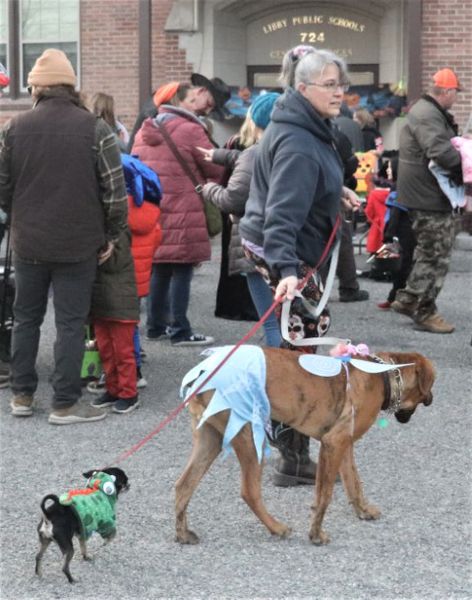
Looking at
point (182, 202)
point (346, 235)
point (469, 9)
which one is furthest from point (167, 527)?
point (469, 9)

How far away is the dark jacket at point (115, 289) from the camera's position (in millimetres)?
6516

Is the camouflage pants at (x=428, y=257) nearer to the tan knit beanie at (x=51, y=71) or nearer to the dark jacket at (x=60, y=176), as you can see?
the dark jacket at (x=60, y=176)

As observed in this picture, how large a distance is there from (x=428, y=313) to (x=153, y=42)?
10.9 meters

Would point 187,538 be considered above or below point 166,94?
below

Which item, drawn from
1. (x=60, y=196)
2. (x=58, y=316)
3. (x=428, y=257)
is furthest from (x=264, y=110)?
(x=428, y=257)

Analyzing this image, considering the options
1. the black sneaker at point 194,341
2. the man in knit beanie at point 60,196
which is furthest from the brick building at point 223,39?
the man in knit beanie at point 60,196

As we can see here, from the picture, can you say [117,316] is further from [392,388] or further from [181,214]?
[392,388]

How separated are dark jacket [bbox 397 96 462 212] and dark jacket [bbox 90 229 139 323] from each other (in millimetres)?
3077

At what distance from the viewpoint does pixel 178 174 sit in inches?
313

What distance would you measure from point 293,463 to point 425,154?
164 inches

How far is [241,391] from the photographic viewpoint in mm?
4289

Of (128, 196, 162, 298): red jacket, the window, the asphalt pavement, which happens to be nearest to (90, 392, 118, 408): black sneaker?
the asphalt pavement

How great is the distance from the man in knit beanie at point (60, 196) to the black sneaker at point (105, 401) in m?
0.45

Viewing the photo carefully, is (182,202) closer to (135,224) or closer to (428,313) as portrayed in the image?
(135,224)
